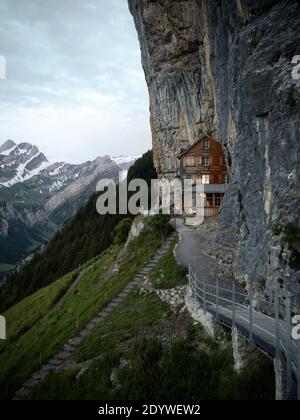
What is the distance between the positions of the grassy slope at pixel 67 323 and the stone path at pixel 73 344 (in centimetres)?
62

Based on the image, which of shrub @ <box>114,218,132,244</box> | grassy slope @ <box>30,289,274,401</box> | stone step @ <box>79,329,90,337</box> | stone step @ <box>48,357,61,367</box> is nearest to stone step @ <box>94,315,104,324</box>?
stone step @ <box>79,329,90,337</box>

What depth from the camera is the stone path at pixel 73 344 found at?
26339 mm

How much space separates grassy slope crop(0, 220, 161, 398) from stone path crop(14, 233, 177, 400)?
24.3 inches

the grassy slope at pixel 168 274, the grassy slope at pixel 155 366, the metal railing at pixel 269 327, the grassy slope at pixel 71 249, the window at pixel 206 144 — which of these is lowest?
the grassy slope at pixel 71 249

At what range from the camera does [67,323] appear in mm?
36438

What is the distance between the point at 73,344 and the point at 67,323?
7.62m

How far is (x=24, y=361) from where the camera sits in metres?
33.8

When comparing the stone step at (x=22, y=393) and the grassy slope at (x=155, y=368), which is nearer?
the grassy slope at (x=155, y=368)

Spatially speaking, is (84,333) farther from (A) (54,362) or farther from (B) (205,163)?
(B) (205,163)

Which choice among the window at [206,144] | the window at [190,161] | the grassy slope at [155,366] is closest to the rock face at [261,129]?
the grassy slope at [155,366]

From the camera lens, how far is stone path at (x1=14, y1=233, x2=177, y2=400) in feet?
86.4

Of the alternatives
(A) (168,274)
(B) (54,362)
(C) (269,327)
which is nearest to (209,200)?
(A) (168,274)

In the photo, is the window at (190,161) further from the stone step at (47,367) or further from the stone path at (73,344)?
the stone step at (47,367)
